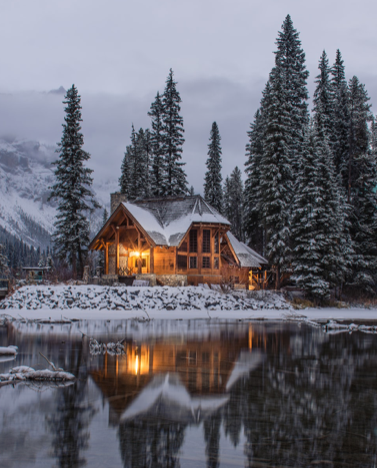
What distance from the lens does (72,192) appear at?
42219 millimetres

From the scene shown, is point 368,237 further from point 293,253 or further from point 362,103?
point 362,103

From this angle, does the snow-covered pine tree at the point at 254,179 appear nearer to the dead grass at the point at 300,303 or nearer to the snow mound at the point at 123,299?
the dead grass at the point at 300,303

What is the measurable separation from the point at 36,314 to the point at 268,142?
26.1 meters

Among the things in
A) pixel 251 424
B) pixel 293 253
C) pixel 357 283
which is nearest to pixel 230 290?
pixel 293 253

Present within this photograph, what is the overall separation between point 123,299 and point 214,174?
33.7 meters

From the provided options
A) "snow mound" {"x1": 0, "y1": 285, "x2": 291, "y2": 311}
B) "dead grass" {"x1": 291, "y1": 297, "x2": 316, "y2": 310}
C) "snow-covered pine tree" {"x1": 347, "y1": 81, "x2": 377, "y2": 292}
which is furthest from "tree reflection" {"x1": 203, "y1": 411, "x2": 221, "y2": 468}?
"snow-covered pine tree" {"x1": 347, "y1": 81, "x2": 377, "y2": 292}

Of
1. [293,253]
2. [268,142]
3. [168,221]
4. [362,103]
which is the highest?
[362,103]

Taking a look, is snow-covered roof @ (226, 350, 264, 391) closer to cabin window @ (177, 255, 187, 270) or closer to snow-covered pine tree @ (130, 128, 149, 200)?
cabin window @ (177, 255, 187, 270)

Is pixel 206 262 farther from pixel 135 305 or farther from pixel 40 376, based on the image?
pixel 40 376

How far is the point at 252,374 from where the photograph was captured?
10.9 m

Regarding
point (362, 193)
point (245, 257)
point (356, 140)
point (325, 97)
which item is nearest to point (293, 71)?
point (325, 97)

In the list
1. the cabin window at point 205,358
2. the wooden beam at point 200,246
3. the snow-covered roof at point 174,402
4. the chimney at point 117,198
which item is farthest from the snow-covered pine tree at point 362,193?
the snow-covered roof at point 174,402

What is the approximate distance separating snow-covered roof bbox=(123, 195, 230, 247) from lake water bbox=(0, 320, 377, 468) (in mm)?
24447

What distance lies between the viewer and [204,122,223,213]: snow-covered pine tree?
60062 mm
